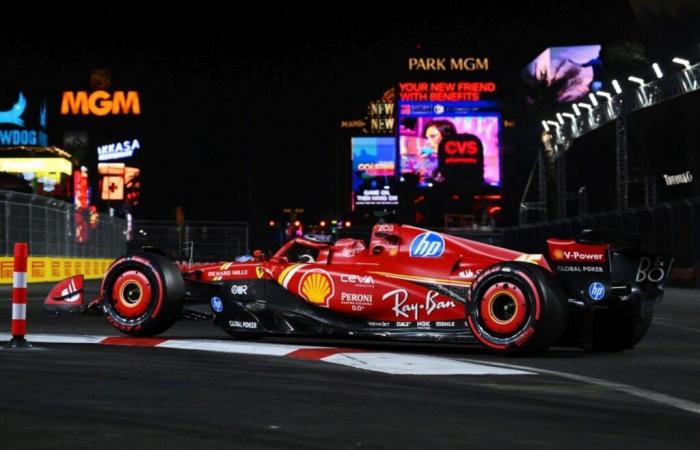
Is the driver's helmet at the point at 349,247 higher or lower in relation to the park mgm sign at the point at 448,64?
lower

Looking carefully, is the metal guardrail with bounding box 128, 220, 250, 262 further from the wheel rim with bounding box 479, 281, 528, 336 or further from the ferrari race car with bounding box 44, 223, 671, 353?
the wheel rim with bounding box 479, 281, 528, 336

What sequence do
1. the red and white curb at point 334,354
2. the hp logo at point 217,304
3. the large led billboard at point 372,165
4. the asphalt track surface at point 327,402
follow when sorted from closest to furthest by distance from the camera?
the asphalt track surface at point 327,402 → the red and white curb at point 334,354 → the hp logo at point 217,304 → the large led billboard at point 372,165

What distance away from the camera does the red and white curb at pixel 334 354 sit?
8.94 metres

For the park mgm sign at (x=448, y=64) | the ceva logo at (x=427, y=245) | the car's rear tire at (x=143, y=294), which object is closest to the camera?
the ceva logo at (x=427, y=245)

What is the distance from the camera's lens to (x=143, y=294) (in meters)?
11.7

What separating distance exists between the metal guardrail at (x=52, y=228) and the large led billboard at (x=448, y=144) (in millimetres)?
54708

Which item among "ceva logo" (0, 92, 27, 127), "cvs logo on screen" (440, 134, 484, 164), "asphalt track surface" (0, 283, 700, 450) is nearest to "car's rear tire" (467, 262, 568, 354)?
"asphalt track surface" (0, 283, 700, 450)

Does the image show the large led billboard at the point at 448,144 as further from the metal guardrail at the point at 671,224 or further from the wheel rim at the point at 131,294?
the wheel rim at the point at 131,294

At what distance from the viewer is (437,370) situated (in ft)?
29.3

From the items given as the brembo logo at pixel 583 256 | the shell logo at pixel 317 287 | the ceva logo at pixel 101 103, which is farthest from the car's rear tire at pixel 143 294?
the ceva logo at pixel 101 103

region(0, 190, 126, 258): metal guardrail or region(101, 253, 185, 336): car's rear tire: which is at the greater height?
region(0, 190, 126, 258): metal guardrail

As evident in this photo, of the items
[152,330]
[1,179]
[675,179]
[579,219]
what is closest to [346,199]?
[1,179]

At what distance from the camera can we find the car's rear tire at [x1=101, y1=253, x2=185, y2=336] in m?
11.6

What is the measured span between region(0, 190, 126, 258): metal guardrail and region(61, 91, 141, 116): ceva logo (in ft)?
234
